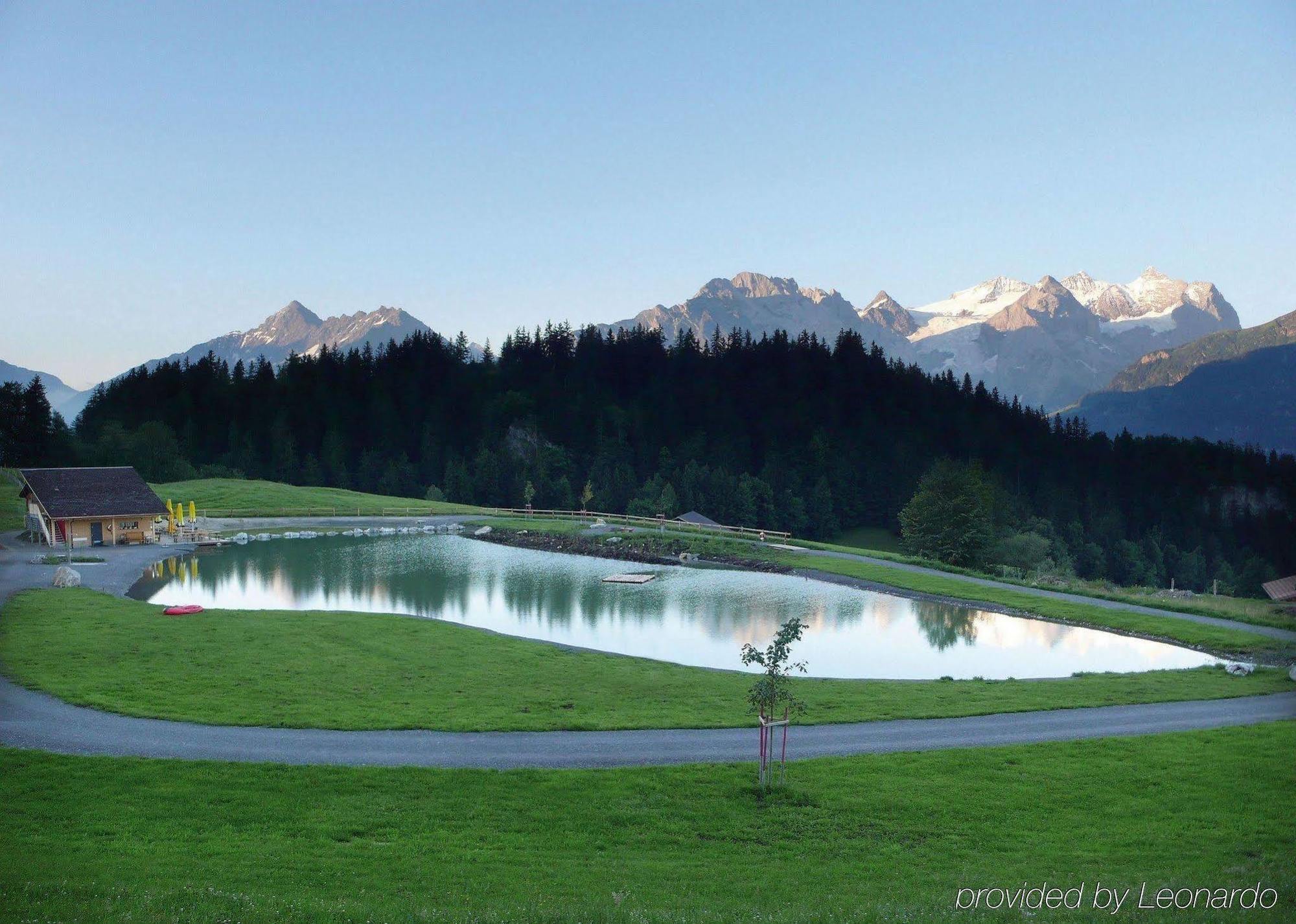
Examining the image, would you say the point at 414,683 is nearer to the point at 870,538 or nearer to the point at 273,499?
the point at 273,499

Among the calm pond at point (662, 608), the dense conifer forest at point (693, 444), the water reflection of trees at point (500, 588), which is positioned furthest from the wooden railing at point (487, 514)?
the water reflection of trees at point (500, 588)

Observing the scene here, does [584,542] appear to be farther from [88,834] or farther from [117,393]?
[117,393]

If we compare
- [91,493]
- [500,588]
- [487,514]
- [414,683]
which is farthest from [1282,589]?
[91,493]

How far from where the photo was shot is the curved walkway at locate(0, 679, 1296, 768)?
22562mm

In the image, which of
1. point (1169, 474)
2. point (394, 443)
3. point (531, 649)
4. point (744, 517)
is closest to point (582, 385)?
point (394, 443)

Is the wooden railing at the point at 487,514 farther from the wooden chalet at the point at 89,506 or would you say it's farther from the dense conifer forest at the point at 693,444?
the wooden chalet at the point at 89,506

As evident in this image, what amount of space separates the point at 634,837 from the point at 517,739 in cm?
702

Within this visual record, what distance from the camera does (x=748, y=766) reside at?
2212cm

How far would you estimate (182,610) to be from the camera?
42.9 meters

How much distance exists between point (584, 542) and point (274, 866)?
65.4m

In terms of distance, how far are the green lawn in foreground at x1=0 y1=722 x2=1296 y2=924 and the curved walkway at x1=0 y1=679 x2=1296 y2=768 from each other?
1.04 meters

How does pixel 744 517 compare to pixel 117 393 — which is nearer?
pixel 744 517

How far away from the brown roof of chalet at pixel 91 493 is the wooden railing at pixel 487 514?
1921 cm

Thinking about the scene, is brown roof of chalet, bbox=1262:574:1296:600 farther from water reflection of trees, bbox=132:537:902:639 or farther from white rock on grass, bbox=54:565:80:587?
white rock on grass, bbox=54:565:80:587
